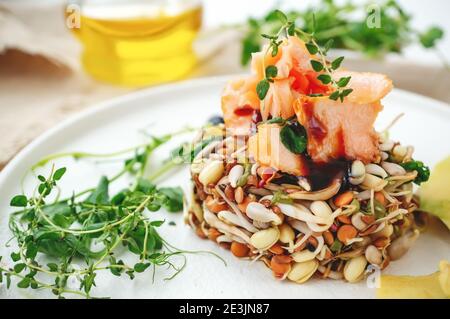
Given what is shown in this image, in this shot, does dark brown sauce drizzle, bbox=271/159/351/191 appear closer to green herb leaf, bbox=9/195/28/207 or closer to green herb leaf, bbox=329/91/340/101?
green herb leaf, bbox=329/91/340/101

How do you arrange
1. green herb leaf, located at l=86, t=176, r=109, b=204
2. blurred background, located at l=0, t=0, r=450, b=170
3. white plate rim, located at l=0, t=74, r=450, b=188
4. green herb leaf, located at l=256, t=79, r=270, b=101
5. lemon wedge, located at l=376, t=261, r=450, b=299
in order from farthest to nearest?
blurred background, located at l=0, t=0, r=450, b=170
white plate rim, located at l=0, t=74, r=450, b=188
green herb leaf, located at l=86, t=176, r=109, b=204
green herb leaf, located at l=256, t=79, r=270, b=101
lemon wedge, located at l=376, t=261, r=450, b=299

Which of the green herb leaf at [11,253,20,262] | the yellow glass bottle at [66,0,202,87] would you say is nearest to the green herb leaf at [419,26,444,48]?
the yellow glass bottle at [66,0,202,87]

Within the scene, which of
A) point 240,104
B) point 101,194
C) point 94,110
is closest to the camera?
point 240,104

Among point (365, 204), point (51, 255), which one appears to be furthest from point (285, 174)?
point (51, 255)

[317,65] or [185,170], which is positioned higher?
[317,65]

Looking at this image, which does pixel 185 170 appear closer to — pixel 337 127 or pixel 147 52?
pixel 337 127

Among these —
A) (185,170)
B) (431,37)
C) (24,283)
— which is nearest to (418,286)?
(185,170)

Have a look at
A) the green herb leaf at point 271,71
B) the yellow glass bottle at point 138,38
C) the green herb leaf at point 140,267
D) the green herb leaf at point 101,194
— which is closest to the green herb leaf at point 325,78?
the green herb leaf at point 271,71

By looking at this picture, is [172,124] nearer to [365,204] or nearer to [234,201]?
[234,201]
